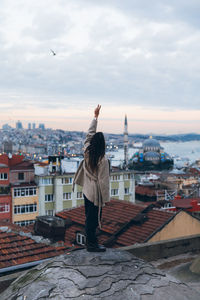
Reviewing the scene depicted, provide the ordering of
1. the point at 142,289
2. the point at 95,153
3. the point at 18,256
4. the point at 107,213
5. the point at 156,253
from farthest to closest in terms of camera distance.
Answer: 1. the point at 107,213
2. the point at 156,253
3. the point at 18,256
4. the point at 95,153
5. the point at 142,289

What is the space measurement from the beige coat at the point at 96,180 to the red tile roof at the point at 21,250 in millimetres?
4391

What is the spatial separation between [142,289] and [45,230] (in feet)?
36.4

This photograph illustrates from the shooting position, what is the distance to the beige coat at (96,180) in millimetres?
6348

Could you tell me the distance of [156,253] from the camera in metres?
11.0

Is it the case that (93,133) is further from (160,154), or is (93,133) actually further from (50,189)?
(160,154)

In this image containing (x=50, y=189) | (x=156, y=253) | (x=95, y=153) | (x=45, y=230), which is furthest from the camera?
(x=50, y=189)

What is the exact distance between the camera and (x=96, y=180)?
21.1 feet

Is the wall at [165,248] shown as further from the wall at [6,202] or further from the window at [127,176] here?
the window at [127,176]

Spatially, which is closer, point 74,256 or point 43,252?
point 74,256

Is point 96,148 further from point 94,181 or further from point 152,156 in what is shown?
point 152,156

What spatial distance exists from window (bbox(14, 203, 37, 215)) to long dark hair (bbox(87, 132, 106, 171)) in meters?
31.5

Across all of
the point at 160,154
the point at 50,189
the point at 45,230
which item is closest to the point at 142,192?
the point at 50,189

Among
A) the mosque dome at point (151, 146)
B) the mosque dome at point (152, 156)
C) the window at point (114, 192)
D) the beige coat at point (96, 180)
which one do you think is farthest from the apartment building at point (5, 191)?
the mosque dome at point (151, 146)

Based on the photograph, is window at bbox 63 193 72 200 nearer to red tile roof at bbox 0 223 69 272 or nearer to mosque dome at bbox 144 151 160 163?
red tile roof at bbox 0 223 69 272
